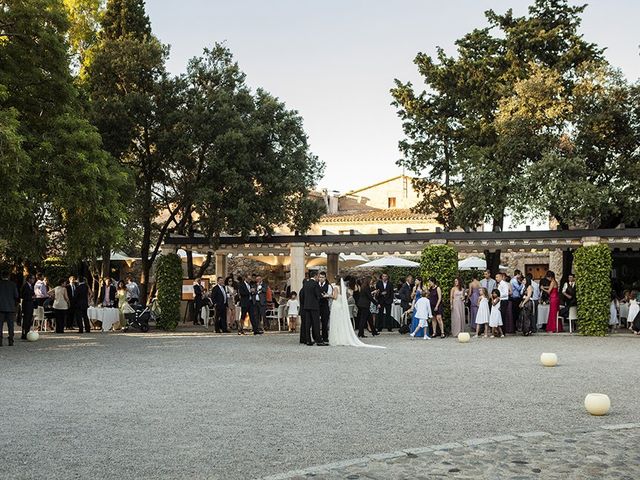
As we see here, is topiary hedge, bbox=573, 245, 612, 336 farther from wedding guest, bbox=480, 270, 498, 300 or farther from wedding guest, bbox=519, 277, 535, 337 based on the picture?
wedding guest, bbox=480, 270, 498, 300

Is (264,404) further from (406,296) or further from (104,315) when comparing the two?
(104,315)

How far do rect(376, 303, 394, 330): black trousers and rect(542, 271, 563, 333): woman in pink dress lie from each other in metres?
4.97

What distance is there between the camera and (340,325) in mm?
20188

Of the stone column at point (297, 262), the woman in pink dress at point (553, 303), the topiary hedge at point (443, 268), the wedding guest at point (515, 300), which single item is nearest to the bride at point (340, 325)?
the topiary hedge at point (443, 268)

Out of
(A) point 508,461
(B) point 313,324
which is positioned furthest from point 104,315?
(A) point 508,461

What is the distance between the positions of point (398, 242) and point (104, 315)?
10.3 metres

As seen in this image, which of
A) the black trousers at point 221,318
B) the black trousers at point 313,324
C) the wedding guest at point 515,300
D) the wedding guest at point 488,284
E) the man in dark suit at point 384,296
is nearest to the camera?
the black trousers at point 313,324

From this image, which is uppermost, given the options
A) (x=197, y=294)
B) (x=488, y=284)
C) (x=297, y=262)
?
(x=297, y=262)

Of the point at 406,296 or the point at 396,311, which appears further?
the point at 396,311

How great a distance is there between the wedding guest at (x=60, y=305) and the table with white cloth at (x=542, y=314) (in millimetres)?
14438

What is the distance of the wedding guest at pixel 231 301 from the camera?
25547 mm

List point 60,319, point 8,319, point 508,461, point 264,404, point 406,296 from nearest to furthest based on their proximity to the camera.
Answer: point 508,461 < point 264,404 < point 8,319 < point 60,319 < point 406,296

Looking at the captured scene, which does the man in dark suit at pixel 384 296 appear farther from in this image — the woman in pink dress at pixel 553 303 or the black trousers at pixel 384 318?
the woman in pink dress at pixel 553 303

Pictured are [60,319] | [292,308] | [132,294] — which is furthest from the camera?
[132,294]
